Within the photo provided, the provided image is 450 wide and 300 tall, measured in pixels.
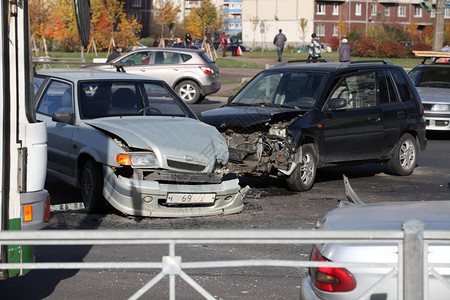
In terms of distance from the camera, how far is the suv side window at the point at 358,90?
1112 cm

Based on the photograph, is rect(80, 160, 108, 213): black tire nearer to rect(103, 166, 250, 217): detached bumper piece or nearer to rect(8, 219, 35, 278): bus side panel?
rect(103, 166, 250, 217): detached bumper piece

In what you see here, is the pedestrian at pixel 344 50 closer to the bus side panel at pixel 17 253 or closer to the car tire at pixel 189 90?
the car tire at pixel 189 90

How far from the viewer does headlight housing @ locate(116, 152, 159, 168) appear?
8305mm

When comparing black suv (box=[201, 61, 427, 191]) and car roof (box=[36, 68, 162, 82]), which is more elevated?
car roof (box=[36, 68, 162, 82])

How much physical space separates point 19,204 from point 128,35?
48.1 meters

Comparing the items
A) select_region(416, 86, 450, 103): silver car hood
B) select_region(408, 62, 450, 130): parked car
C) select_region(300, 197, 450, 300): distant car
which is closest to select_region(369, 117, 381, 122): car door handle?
select_region(408, 62, 450, 130): parked car

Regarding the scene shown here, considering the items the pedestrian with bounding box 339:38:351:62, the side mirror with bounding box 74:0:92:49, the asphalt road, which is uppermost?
the pedestrian with bounding box 339:38:351:62

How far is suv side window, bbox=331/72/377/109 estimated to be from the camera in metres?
11.1

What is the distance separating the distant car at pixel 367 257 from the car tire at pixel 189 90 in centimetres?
1849

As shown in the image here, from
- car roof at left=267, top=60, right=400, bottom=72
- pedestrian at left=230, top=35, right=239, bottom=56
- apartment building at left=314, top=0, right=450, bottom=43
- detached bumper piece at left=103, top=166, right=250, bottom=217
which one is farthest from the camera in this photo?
apartment building at left=314, top=0, right=450, bottom=43

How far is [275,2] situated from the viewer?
9094 cm

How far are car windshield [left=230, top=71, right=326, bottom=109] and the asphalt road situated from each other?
3.95 feet

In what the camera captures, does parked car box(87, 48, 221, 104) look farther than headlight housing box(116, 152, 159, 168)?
Yes

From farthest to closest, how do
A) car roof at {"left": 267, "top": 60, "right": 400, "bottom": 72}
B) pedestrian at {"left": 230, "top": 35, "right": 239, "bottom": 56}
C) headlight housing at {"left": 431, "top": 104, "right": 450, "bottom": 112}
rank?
pedestrian at {"left": 230, "top": 35, "right": 239, "bottom": 56}, headlight housing at {"left": 431, "top": 104, "right": 450, "bottom": 112}, car roof at {"left": 267, "top": 60, "right": 400, "bottom": 72}
